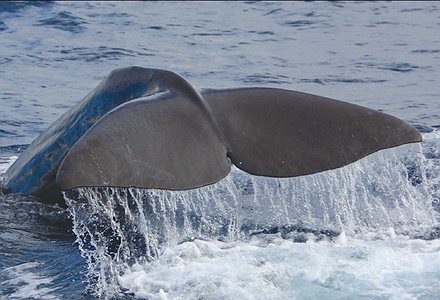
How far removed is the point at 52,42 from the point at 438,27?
5841 mm

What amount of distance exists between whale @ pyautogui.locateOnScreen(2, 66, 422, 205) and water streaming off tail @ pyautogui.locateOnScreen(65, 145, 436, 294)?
40 centimetres

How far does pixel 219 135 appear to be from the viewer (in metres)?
5.35

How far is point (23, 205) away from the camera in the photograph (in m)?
6.52

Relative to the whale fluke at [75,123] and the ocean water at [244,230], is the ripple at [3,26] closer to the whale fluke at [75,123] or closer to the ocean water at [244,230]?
the ocean water at [244,230]

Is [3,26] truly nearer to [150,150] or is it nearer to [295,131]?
[295,131]

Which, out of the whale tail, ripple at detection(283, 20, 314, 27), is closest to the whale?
the whale tail

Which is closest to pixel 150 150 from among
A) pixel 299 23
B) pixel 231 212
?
pixel 231 212

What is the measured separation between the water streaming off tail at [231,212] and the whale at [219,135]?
1.31 ft

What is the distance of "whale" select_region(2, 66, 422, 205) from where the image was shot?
4.84 meters

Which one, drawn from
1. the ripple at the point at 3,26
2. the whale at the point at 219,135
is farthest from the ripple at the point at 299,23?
the whale at the point at 219,135

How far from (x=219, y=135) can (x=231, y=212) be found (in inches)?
63.2

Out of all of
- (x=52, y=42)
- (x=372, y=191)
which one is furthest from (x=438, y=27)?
(x=372, y=191)

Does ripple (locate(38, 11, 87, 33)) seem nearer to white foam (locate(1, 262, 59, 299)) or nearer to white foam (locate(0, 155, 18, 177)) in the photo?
white foam (locate(0, 155, 18, 177))

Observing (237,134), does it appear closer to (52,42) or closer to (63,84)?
(63,84)
